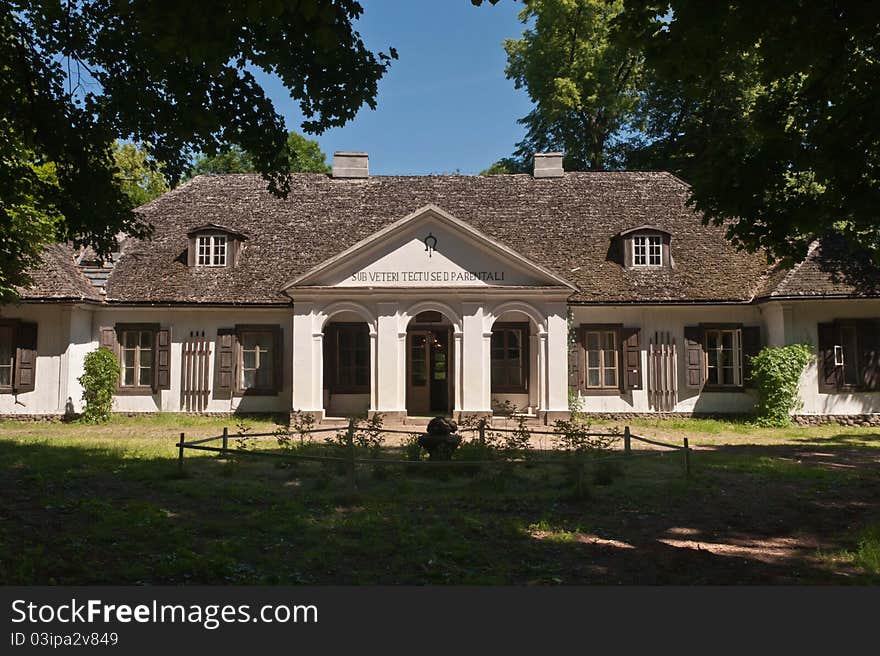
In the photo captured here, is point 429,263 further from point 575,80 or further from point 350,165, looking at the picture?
point 575,80

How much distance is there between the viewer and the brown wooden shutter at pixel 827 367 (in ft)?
61.1

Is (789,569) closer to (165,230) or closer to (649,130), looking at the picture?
(165,230)

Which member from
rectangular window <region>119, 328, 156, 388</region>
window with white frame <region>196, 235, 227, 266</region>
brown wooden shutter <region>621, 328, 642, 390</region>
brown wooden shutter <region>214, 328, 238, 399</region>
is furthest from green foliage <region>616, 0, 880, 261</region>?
rectangular window <region>119, 328, 156, 388</region>

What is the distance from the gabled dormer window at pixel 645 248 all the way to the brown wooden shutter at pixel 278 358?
34.9ft

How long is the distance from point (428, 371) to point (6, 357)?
12016 millimetres

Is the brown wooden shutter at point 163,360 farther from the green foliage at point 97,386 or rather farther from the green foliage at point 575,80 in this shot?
the green foliage at point 575,80

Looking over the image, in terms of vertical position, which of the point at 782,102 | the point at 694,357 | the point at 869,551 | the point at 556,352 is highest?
the point at 782,102

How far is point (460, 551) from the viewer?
6.91 metres

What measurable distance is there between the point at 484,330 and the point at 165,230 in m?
11.1

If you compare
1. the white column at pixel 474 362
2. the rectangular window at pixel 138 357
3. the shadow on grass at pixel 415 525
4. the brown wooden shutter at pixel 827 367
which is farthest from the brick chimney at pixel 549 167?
the shadow on grass at pixel 415 525

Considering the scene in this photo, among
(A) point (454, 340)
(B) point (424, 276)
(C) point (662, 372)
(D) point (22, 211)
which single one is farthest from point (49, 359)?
(C) point (662, 372)

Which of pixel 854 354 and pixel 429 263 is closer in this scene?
pixel 429 263

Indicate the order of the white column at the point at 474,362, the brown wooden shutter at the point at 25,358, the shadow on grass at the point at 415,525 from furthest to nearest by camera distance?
the brown wooden shutter at the point at 25,358
the white column at the point at 474,362
the shadow on grass at the point at 415,525

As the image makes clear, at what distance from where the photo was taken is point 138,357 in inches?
786
